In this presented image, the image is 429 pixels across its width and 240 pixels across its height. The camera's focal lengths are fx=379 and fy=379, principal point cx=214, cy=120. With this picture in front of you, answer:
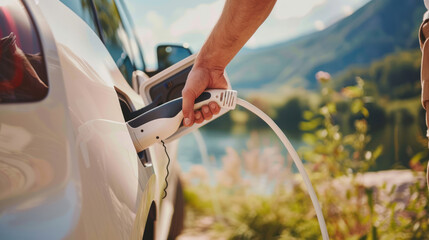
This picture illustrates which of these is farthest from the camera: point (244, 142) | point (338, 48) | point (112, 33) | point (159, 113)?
point (338, 48)

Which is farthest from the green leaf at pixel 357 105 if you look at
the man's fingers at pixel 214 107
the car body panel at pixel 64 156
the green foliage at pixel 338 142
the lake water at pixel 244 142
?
the car body panel at pixel 64 156

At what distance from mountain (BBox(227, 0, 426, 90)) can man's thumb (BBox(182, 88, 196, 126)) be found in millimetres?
4804

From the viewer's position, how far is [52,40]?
33.9 inches

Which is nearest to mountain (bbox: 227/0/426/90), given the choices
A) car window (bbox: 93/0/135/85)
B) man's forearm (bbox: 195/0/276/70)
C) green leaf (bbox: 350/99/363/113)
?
green leaf (bbox: 350/99/363/113)

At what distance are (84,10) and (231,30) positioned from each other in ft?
1.85

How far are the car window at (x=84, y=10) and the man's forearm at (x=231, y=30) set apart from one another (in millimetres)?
437

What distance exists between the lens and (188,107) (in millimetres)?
1347

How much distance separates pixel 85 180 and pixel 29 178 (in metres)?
0.11

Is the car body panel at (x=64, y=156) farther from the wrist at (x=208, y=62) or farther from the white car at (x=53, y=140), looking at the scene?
the wrist at (x=208, y=62)

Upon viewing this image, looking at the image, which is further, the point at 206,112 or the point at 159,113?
the point at 206,112

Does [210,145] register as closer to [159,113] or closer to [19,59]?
[159,113]

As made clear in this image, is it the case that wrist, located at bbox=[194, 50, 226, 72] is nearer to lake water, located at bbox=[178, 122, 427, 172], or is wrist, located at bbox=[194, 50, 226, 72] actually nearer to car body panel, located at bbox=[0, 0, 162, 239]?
car body panel, located at bbox=[0, 0, 162, 239]

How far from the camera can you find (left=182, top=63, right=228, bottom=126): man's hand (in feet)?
4.44

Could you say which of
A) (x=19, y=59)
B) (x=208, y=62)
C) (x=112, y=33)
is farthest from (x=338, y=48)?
(x=19, y=59)
